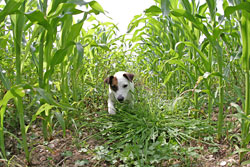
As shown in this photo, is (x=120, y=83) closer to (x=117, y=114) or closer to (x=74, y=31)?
(x=117, y=114)

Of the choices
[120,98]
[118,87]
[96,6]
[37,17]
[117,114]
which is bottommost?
[117,114]

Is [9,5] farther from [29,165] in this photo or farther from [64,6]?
[29,165]

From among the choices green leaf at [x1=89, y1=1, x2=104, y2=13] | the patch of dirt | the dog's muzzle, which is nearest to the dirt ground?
the patch of dirt

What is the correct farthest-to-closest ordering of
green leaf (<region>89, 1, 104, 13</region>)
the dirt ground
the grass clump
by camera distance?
the grass clump, the dirt ground, green leaf (<region>89, 1, 104, 13</region>)

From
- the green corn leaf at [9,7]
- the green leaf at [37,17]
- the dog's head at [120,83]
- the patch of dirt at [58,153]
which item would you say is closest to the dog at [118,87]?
the dog's head at [120,83]

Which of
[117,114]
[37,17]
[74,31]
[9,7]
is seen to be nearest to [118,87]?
[117,114]

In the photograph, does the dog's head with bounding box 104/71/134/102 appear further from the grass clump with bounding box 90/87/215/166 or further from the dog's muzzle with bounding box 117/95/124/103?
the grass clump with bounding box 90/87/215/166

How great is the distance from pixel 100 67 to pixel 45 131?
1.56 m

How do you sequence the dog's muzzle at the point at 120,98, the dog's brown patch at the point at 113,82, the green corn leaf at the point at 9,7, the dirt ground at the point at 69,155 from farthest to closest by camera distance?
the dog's brown patch at the point at 113,82
the dog's muzzle at the point at 120,98
the dirt ground at the point at 69,155
the green corn leaf at the point at 9,7

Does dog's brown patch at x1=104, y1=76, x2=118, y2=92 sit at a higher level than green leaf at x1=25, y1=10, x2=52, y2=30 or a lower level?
lower

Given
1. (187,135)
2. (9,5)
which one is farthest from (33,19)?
(187,135)

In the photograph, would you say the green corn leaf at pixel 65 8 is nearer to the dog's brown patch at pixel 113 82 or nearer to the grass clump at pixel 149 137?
the grass clump at pixel 149 137

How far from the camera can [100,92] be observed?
3285 millimetres

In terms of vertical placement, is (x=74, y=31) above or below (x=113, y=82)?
above
